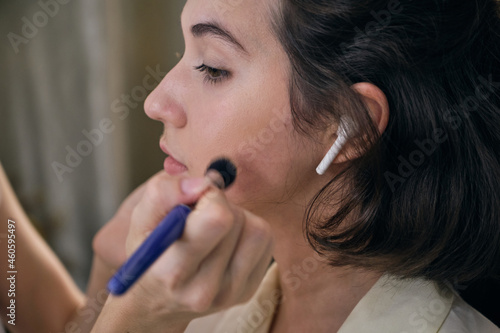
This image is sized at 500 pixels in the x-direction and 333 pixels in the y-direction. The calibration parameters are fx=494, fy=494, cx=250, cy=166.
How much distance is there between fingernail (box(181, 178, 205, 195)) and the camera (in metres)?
0.49

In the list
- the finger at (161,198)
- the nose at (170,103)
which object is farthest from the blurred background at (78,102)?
the finger at (161,198)

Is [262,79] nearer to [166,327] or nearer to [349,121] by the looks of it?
[349,121]

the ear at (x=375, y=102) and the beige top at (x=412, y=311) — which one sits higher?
the ear at (x=375, y=102)

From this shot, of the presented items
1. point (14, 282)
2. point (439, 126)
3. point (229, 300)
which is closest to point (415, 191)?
point (439, 126)

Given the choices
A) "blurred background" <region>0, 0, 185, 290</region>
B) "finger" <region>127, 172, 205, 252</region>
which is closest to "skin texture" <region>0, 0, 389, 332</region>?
"finger" <region>127, 172, 205, 252</region>

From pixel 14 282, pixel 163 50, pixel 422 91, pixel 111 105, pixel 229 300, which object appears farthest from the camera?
pixel 111 105

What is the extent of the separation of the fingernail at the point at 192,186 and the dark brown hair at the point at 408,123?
0.21 m

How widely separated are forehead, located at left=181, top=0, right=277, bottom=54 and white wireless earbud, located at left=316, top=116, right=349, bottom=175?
0.14 meters

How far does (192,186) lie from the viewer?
0.50 meters

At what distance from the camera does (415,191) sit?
2.21 feet

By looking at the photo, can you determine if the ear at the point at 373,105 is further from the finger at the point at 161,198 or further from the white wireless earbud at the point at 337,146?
the finger at the point at 161,198

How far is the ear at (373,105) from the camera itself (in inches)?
24.9

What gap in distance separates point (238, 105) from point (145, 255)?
1.00ft

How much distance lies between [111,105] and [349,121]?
1348 mm
